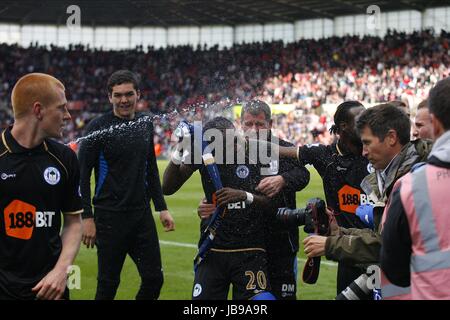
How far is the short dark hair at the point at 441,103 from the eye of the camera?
2922 mm

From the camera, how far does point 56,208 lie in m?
3.97

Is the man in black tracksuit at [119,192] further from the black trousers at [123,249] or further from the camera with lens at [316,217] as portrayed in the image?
the camera with lens at [316,217]

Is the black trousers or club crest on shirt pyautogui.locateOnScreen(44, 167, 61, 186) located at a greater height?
club crest on shirt pyautogui.locateOnScreen(44, 167, 61, 186)

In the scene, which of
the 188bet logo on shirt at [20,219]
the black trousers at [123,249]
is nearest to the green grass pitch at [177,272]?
the black trousers at [123,249]

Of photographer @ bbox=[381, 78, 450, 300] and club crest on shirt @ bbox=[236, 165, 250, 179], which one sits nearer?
photographer @ bbox=[381, 78, 450, 300]

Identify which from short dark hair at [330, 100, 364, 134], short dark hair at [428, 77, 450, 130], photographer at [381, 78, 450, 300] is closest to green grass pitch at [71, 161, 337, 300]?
short dark hair at [330, 100, 364, 134]

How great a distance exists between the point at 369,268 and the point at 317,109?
102 feet

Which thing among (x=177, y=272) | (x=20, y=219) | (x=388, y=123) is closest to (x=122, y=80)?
(x=20, y=219)

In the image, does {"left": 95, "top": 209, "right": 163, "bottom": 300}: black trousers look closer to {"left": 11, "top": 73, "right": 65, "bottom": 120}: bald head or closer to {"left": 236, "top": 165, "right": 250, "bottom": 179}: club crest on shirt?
{"left": 236, "top": 165, "right": 250, "bottom": 179}: club crest on shirt

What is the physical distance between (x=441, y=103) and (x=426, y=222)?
1.66 feet

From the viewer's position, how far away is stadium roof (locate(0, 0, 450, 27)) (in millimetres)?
41562

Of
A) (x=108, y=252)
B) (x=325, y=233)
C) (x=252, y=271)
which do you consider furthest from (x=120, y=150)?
(x=325, y=233)

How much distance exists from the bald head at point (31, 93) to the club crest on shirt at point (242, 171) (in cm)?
164

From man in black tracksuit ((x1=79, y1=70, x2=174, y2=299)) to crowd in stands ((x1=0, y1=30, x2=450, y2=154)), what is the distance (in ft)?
70.0
